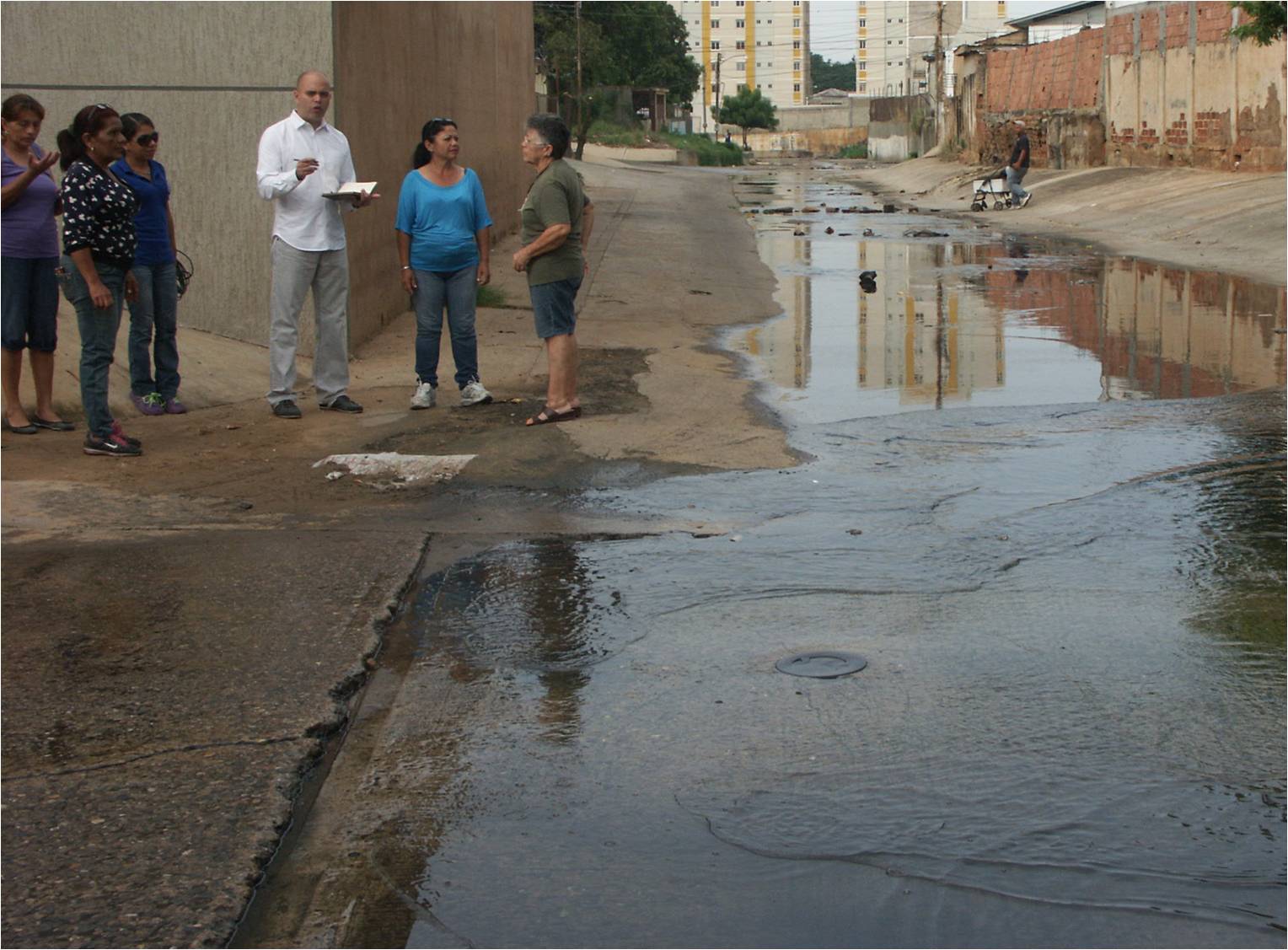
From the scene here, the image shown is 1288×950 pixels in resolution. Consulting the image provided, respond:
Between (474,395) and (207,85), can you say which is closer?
(474,395)

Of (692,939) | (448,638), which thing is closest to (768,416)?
(448,638)

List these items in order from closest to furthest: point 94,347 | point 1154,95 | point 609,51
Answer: point 94,347 → point 1154,95 → point 609,51

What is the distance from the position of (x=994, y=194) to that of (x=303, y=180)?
25646 millimetres

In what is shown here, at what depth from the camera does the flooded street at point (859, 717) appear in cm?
293

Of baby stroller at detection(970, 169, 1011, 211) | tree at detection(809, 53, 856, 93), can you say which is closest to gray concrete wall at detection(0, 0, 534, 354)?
baby stroller at detection(970, 169, 1011, 211)

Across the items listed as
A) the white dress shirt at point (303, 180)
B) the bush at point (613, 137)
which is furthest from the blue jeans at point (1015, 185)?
the bush at point (613, 137)

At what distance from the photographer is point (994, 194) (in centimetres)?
3142

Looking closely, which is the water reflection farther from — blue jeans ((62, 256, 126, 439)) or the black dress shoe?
blue jeans ((62, 256, 126, 439))

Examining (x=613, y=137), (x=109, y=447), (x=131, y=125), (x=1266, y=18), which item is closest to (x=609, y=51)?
(x=613, y=137)

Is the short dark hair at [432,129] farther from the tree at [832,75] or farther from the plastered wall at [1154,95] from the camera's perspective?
the tree at [832,75]

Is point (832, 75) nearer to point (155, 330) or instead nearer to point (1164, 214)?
point (1164, 214)

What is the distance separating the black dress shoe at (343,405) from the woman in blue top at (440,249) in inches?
13.5

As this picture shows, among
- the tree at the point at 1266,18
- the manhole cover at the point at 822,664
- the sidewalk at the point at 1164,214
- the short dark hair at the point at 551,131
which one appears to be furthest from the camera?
the sidewalk at the point at 1164,214

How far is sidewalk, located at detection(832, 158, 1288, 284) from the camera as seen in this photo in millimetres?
18625
